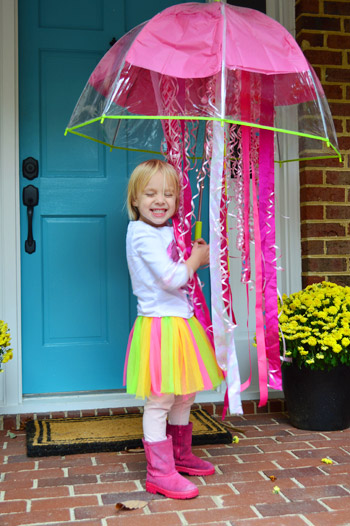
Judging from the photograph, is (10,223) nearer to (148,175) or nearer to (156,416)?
(148,175)

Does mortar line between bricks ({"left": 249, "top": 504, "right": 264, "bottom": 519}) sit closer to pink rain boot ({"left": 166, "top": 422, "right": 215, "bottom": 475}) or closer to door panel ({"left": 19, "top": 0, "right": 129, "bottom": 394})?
pink rain boot ({"left": 166, "top": 422, "right": 215, "bottom": 475})

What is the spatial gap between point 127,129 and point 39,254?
3.52 ft

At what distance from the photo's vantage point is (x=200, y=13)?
228 cm

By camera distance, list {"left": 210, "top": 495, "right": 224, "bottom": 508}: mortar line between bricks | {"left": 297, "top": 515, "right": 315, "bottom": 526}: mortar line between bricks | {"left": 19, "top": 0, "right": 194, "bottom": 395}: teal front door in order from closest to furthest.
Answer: {"left": 297, "top": 515, "right": 315, "bottom": 526}: mortar line between bricks < {"left": 210, "top": 495, "right": 224, "bottom": 508}: mortar line between bricks < {"left": 19, "top": 0, "right": 194, "bottom": 395}: teal front door

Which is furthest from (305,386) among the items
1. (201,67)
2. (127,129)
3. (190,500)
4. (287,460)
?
(201,67)

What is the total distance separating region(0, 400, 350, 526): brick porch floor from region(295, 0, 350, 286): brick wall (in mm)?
1031

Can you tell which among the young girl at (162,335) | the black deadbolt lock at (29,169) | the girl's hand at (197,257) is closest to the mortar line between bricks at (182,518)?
the young girl at (162,335)

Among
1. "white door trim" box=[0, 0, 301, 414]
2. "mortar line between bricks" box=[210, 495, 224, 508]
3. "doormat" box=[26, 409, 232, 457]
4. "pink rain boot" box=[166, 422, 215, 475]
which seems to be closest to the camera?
"mortar line between bricks" box=[210, 495, 224, 508]

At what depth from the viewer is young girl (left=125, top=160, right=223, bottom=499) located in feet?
7.72

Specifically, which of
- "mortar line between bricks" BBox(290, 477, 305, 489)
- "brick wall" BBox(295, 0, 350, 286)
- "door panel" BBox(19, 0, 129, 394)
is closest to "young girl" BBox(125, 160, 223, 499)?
"mortar line between bricks" BBox(290, 477, 305, 489)

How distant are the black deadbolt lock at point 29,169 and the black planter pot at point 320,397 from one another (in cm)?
181

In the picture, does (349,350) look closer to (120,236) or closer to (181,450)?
(181,450)

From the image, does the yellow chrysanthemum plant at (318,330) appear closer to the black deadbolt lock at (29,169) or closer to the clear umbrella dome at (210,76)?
the clear umbrella dome at (210,76)

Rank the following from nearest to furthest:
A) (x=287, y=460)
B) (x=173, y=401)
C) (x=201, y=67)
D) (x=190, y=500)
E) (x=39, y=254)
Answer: (x=201, y=67) → (x=190, y=500) → (x=173, y=401) → (x=287, y=460) → (x=39, y=254)
